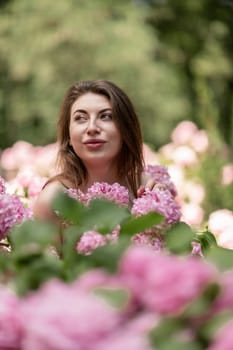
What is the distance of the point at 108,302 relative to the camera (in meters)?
0.53

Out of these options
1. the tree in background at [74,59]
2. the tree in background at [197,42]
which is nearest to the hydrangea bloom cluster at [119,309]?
the tree in background at [74,59]

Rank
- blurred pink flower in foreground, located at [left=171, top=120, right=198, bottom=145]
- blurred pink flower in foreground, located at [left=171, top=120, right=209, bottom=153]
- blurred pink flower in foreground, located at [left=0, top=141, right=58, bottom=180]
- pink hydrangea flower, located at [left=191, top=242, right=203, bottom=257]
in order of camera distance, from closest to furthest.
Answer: pink hydrangea flower, located at [left=191, top=242, right=203, bottom=257] → blurred pink flower in foreground, located at [left=0, top=141, right=58, bottom=180] → blurred pink flower in foreground, located at [left=171, top=120, right=209, bottom=153] → blurred pink flower in foreground, located at [left=171, top=120, right=198, bottom=145]

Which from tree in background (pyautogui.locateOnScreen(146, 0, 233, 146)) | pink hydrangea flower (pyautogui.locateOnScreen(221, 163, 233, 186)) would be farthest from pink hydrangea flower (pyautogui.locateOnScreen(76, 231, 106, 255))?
tree in background (pyautogui.locateOnScreen(146, 0, 233, 146))

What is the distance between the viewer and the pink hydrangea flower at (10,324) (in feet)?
A: 1.84

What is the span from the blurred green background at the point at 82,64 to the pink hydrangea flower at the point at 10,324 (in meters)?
8.37

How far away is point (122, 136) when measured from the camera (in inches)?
70.0

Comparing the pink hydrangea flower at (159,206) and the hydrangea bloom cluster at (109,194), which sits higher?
the hydrangea bloom cluster at (109,194)

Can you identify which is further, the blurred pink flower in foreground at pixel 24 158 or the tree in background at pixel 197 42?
the tree in background at pixel 197 42

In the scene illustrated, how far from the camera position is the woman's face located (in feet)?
5.68

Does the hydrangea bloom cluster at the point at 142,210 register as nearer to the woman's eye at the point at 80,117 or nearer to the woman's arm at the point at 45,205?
the woman's arm at the point at 45,205

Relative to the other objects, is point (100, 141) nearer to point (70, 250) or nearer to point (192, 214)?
point (70, 250)

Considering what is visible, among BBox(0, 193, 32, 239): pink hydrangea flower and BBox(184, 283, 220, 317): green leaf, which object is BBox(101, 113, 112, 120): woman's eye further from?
BBox(184, 283, 220, 317): green leaf

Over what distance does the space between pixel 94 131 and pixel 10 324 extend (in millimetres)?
1174

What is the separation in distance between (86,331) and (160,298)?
6 centimetres
